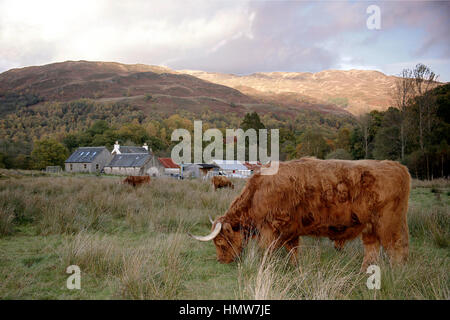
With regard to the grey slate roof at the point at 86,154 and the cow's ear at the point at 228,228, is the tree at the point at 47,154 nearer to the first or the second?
the grey slate roof at the point at 86,154

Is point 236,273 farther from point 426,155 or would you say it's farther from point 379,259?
point 426,155

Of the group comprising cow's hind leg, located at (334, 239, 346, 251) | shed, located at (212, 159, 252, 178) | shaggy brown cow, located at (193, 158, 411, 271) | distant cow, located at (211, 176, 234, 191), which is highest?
shaggy brown cow, located at (193, 158, 411, 271)

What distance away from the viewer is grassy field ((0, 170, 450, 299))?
360 centimetres

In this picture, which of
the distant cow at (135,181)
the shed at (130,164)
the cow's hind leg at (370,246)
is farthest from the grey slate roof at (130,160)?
the cow's hind leg at (370,246)

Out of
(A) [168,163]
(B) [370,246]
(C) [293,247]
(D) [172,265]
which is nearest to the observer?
(D) [172,265]

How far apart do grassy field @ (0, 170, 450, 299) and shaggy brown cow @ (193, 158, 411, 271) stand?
29 centimetres

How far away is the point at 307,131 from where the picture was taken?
158 feet

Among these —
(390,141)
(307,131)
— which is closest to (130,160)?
(307,131)

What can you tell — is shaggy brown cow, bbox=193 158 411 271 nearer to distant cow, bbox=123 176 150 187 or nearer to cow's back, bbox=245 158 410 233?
cow's back, bbox=245 158 410 233

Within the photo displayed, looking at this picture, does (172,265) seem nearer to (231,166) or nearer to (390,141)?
(390,141)

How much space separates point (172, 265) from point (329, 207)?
2464 mm

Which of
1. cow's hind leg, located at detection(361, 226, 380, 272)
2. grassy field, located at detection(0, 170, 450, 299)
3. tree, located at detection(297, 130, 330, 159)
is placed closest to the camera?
grassy field, located at detection(0, 170, 450, 299)

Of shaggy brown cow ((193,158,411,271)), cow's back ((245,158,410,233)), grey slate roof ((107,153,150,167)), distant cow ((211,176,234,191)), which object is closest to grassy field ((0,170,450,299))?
shaggy brown cow ((193,158,411,271))
